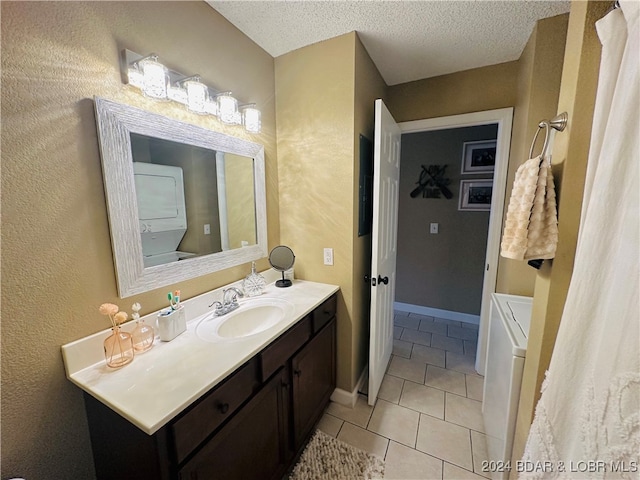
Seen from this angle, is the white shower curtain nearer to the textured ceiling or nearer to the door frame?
the textured ceiling

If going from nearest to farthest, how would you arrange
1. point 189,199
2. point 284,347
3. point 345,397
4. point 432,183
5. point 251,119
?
point 284,347, point 189,199, point 251,119, point 345,397, point 432,183

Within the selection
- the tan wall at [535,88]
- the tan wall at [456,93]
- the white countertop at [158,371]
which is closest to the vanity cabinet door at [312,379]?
the white countertop at [158,371]

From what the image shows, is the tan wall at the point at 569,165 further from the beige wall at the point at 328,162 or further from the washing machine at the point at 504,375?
the beige wall at the point at 328,162

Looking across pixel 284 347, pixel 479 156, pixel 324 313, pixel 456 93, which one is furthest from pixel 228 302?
pixel 479 156

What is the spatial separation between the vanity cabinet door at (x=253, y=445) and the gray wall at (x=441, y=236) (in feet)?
7.93

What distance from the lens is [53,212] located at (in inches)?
32.9

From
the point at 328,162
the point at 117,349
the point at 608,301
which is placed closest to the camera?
the point at 608,301

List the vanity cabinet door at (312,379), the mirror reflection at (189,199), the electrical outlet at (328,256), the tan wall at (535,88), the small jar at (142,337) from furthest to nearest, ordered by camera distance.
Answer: the electrical outlet at (328,256) < the tan wall at (535,88) < the vanity cabinet door at (312,379) < the mirror reflection at (189,199) < the small jar at (142,337)

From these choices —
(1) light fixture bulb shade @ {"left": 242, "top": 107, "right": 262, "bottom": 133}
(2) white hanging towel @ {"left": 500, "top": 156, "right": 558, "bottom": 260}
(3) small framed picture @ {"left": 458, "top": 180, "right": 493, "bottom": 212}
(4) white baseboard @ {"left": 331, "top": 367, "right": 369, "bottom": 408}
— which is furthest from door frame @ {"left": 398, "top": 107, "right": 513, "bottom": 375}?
(1) light fixture bulb shade @ {"left": 242, "top": 107, "right": 262, "bottom": 133}

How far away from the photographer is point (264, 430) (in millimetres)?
1087

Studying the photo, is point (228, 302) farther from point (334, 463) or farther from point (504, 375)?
point (504, 375)

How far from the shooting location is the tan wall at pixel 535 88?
1.45m

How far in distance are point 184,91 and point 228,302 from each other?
41.7 inches

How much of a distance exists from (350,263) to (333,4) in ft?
4.63
